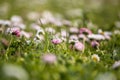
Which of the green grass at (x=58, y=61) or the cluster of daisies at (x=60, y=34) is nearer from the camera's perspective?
the green grass at (x=58, y=61)

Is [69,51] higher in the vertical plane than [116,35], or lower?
lower

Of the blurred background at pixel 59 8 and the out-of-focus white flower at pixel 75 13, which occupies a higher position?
the blurred background at pixel 59 8

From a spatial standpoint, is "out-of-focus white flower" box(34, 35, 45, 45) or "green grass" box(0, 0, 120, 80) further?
"out-of-focus white flower" box(34, 35, 45, 45)

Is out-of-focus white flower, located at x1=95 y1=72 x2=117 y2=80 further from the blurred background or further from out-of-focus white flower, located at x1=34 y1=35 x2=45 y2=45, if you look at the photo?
the blurred background

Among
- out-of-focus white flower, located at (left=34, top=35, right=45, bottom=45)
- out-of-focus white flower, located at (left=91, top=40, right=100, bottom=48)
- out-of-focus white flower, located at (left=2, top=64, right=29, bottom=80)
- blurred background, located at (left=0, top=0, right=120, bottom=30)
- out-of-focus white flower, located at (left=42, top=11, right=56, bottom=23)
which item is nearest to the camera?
out-of-focus white flower, located at (left=2, top=64, right=29, bottom=80)

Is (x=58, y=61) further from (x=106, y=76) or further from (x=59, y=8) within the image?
(x=59, y=8)

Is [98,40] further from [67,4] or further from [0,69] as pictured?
[67,4]

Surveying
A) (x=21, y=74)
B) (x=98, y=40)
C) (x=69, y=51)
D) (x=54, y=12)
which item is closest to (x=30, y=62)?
(x=21, y=74)

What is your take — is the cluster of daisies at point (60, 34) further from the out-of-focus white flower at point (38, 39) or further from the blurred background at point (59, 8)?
the blurred background at point (59, 8)

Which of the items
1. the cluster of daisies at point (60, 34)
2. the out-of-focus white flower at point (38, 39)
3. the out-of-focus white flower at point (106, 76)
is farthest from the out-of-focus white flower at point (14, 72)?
the out-of-focus white flower at point (38, 39)

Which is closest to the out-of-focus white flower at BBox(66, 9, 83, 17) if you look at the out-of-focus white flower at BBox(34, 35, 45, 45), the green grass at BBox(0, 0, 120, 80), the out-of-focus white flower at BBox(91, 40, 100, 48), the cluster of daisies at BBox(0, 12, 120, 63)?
the cluster of daisies at BBox(0, 12, 120, 63)

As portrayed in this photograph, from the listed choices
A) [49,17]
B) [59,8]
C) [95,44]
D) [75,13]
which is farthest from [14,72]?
[59,8]
